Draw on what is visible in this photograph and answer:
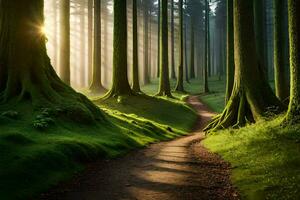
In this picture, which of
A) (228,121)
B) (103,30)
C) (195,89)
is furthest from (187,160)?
(103,30)

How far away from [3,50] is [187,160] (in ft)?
27.5

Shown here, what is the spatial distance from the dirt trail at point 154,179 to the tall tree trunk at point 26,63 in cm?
338

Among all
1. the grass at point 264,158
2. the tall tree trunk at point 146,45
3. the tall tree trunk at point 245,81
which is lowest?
the grass at point 264,158

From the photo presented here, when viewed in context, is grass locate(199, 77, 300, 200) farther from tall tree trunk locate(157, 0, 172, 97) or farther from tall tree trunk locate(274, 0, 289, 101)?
tall tree trunk locate(157, 0, 172, 97)

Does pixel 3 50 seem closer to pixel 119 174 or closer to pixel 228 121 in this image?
pixel 119 174

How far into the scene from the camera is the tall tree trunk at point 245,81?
58.4 ft

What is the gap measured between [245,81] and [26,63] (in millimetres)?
9031

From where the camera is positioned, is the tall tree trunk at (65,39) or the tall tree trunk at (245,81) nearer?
the tall tree trunk at (245,81)

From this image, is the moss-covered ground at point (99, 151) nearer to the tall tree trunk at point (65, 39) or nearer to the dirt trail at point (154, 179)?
the dirt trail at point (154, 179)

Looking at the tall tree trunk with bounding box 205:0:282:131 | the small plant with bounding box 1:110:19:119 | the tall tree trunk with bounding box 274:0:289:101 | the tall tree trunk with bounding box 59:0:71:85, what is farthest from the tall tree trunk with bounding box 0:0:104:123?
the tall tree trunk with bounding box 59:0:71:85

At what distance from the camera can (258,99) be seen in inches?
699

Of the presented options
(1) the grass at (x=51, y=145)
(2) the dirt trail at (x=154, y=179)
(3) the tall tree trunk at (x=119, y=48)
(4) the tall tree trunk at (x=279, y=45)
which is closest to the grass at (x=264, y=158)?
(2) the dirt trail at (x=154, y=179)

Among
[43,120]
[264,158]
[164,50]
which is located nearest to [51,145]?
[43,120]

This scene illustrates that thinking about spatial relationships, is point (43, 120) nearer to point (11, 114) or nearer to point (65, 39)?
point (11, 114)
